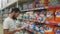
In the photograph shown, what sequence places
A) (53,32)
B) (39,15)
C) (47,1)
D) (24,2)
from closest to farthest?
(53,32) < (47,1) < (39,15) < (24,2)

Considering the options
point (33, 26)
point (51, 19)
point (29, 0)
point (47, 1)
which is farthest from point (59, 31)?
point (29, 0)

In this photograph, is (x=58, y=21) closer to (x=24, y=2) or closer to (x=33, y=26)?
(x=33, y=26)

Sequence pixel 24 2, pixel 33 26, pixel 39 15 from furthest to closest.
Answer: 1. pixel 24 2
2. pixel 33 26
3. pixel 39 15

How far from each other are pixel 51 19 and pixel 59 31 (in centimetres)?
32

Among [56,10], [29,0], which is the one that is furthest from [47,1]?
[29,0]

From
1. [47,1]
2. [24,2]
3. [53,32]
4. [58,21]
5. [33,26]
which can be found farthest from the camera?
[24,2]

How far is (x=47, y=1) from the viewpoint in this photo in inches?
115

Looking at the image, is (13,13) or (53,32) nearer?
(53,32)

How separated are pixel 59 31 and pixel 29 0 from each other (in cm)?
241

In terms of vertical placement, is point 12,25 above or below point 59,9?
below

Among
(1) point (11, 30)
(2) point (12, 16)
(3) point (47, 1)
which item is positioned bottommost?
(1) point (11, 30)

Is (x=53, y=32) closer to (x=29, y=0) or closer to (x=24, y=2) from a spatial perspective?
(x=29, y=0)

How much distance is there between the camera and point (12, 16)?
367 cm

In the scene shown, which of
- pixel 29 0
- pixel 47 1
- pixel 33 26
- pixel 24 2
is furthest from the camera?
pixel 24 2
